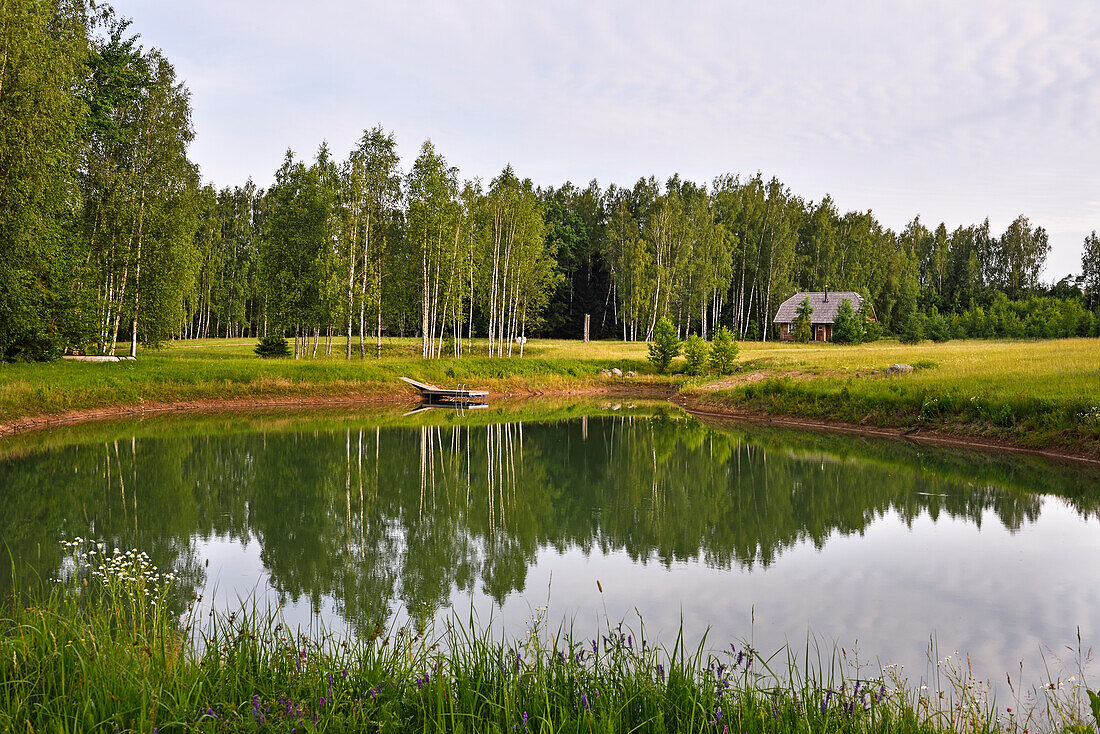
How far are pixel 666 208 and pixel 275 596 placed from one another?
196 feet

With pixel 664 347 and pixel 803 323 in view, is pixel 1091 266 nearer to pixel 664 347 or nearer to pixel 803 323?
pixel 803 323

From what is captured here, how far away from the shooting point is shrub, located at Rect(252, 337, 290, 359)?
4225 centimetres

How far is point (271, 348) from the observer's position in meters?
42.4

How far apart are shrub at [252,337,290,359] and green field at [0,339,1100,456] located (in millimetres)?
1743

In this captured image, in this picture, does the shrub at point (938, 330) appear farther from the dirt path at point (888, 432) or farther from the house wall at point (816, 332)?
the dirt path at point (888, 432)

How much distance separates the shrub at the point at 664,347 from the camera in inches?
1709

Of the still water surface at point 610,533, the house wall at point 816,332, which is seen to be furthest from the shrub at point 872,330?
the still water surface at point 610,533

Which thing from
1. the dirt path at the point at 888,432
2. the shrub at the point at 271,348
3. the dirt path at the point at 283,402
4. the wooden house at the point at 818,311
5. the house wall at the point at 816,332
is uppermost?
the wooden house at the point at 818,311

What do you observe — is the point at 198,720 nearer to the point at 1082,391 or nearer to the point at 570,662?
the point at 570,662

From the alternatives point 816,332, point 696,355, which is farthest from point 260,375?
point 816,332

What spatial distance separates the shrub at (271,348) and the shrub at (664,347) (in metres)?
22.0

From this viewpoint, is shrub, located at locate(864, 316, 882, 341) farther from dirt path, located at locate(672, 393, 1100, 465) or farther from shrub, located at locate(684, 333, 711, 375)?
dirt path, located at locate(672, 393, 1100, 465)

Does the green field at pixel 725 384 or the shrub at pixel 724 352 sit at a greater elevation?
the shrub at pixel 724 352

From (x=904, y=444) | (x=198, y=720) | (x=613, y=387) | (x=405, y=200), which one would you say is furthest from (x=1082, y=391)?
(x=405, y=200)
